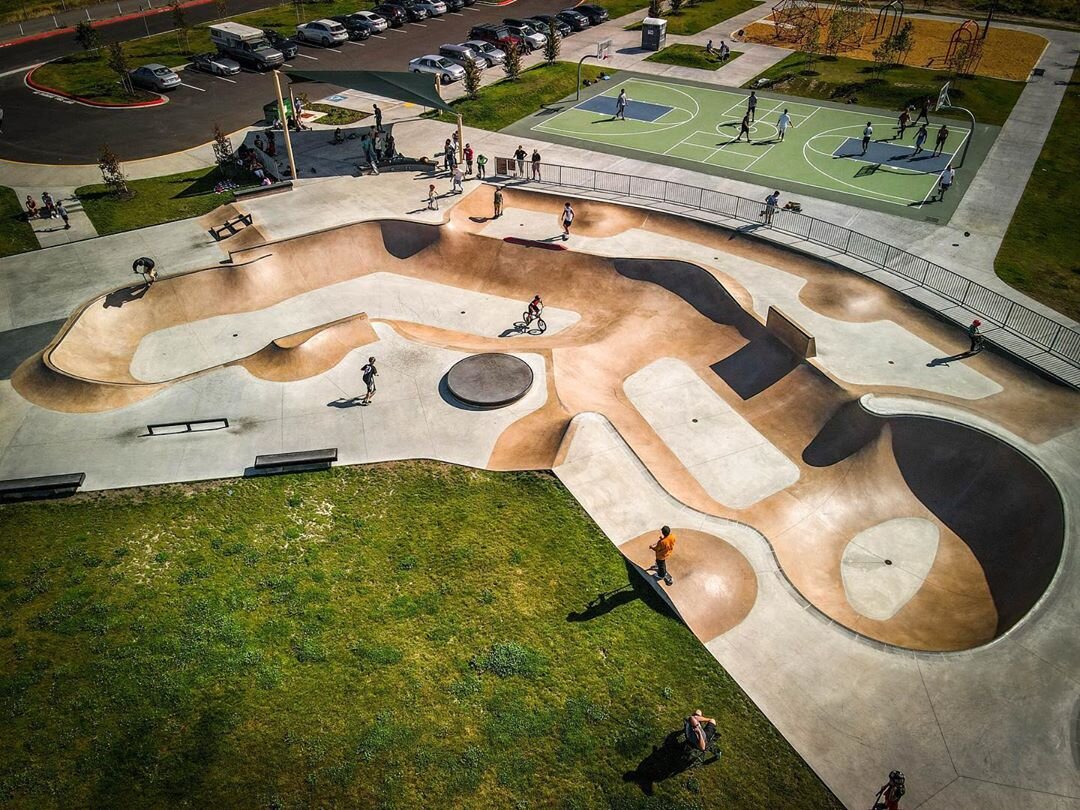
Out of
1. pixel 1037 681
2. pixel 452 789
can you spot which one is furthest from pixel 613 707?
pixel 1037 681

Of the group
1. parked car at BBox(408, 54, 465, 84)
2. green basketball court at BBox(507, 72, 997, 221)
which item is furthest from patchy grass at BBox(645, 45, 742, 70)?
parked car at BBox(408, 54, 465, 84)

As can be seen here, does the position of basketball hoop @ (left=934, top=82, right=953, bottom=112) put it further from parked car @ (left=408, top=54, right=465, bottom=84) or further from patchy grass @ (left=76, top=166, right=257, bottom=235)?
patchy grass @ (left=76, top=166, right=257, bottom=235)

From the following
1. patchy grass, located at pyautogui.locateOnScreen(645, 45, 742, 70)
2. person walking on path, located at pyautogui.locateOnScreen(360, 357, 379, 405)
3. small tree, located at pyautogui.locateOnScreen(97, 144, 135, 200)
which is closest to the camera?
person walking on path, located at pyautogui.locateOnScreen(360, 357, 379, 405)

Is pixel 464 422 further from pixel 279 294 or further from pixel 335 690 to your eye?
pixel 279 294

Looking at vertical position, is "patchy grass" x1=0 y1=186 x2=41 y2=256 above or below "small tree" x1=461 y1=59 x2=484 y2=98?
below

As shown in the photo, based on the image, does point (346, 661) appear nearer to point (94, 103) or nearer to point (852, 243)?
point (852, 243)

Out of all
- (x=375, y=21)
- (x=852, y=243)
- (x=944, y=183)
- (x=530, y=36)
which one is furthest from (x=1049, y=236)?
(x=375, y=21)
